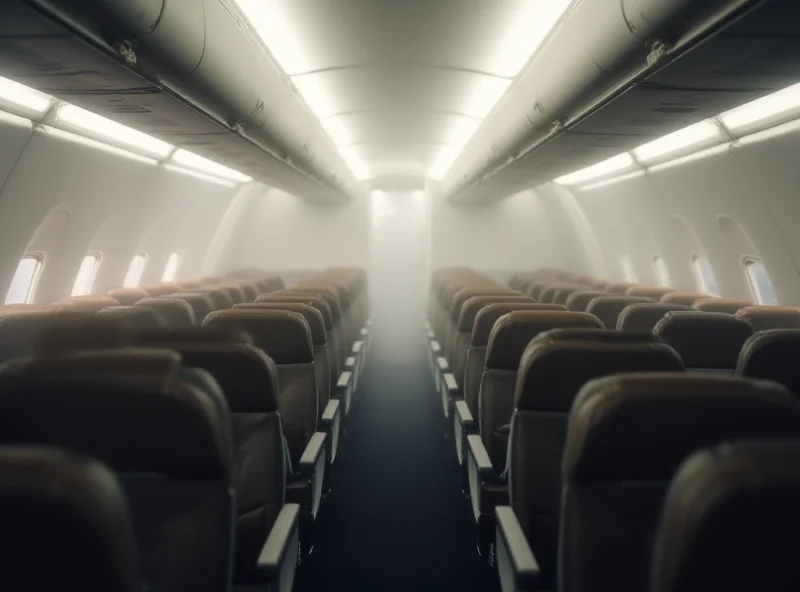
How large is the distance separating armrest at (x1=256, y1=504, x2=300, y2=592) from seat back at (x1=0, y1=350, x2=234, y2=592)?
0.87ft

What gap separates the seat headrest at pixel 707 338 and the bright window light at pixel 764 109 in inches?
104

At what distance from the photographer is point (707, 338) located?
313 cm

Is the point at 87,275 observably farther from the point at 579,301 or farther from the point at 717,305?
the point at 717,305

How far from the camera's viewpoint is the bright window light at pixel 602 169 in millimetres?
8348

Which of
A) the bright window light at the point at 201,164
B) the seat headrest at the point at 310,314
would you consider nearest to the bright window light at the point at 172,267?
the bright window light at the point at 201,164

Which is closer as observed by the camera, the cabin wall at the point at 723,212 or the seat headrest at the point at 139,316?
the seat headrest at the point at 139,316

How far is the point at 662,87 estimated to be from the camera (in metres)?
3.11

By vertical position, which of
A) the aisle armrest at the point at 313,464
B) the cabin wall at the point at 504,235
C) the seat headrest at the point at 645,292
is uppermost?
the cabin wall at the point at 504,235

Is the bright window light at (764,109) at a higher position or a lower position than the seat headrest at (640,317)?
higher

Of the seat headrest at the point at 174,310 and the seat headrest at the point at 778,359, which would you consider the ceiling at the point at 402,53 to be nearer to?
the seat headrest at the point at 174,310

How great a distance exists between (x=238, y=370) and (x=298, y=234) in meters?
11.7

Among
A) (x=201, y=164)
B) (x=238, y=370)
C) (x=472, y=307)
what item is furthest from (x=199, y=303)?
(x=201, y=164)

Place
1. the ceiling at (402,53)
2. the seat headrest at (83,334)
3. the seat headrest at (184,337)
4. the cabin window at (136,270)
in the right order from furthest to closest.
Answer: the cabin window at (136,270) → the ceiling at (402,53) → the seat headrest at (83,334) → the seat headrest at (184,337)

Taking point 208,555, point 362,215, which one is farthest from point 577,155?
point 362,215
